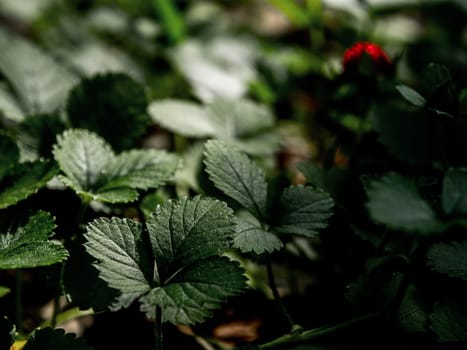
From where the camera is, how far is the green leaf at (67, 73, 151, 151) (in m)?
1.08

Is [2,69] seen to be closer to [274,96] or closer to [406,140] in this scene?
[274,96]

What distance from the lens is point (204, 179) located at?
1092 mm

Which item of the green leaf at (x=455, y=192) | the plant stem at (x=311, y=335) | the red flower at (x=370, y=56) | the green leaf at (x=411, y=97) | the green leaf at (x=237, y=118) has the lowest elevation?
the plant stem at (x=311, y=335)

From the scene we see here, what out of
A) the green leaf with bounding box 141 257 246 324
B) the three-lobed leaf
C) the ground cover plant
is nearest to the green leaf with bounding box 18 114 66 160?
the ground cover plant

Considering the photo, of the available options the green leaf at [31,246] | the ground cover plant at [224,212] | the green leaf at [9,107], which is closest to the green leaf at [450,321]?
the ground cover plant at [224,212]

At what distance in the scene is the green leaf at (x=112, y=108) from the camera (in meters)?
1.08

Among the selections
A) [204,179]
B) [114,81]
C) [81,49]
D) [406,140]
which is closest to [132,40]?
[81,49]

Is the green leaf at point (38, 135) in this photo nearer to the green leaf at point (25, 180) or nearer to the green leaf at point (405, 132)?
the green leaf at point (25, 180)

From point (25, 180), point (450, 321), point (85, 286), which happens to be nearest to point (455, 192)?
point (450, 321)

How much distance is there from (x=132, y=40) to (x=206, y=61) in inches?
11.0

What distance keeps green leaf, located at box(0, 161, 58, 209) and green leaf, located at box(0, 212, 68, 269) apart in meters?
0.05

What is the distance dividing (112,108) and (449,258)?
717 millimetres

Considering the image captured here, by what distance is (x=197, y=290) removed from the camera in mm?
716

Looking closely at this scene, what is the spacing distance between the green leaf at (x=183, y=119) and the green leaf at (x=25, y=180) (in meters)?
0.38
